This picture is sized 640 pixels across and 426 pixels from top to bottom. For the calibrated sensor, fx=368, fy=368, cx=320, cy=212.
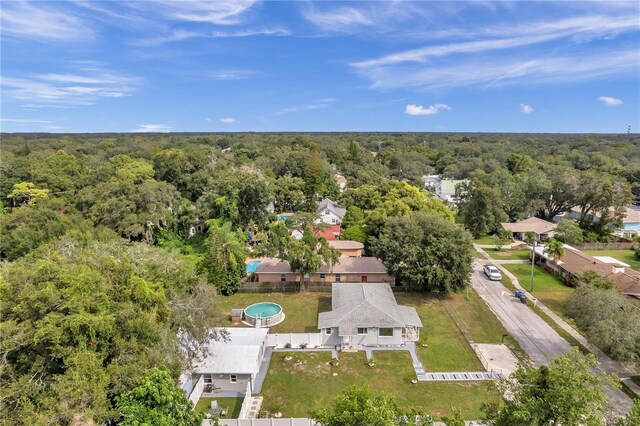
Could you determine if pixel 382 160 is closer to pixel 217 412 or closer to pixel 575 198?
pixel 575 198

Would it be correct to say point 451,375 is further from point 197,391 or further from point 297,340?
point 197,391

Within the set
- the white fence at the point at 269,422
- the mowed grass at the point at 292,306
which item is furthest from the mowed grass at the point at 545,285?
the white fence at the point at 269,422

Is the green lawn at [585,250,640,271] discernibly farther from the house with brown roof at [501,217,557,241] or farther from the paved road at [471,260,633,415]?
the paved road at [471,260,633,415]

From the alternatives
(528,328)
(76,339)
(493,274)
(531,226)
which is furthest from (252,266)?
(531,226)

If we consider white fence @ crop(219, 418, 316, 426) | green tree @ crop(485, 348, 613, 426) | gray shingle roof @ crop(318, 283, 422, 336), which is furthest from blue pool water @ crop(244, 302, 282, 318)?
green tree @ crop(485, 348, 613, 426)

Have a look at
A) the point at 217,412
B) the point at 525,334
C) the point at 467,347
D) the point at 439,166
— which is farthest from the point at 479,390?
the point at 439,166

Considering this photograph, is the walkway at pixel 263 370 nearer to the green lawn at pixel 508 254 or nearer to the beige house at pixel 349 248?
the beige house at pixel 349 248
